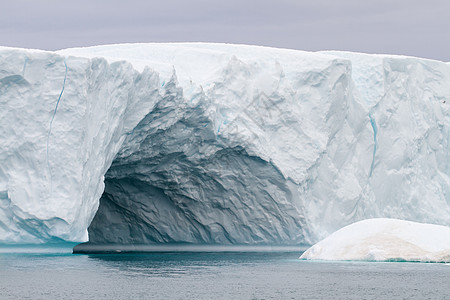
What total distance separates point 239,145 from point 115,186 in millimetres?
5638

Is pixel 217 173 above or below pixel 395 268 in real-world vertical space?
above

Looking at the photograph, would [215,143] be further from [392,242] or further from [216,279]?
[216,279]

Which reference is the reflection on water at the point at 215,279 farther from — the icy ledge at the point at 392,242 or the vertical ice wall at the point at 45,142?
the vertical ice wall at the point at 45,142

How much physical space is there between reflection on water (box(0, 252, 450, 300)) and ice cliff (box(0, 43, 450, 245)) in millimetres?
2311

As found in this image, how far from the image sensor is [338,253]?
25609mm

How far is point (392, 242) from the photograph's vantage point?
2456 cm

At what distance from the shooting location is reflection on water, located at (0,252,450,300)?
16.2m

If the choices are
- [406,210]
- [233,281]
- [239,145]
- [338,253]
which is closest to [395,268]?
[338,253]

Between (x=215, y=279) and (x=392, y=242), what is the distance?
7400 millimetres

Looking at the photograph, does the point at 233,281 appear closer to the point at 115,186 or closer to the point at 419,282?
the point at 419,282

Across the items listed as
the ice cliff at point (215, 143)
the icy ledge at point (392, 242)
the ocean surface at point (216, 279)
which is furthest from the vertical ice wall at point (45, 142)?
the icy ledge at point (392, 242)

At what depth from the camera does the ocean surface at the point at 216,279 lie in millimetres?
16219

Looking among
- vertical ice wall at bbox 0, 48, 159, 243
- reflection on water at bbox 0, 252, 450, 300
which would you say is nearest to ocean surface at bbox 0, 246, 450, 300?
reflection on water at bbox 0, 252, 450, 300

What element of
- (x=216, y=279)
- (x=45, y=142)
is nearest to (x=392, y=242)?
(x=216, y=279)
